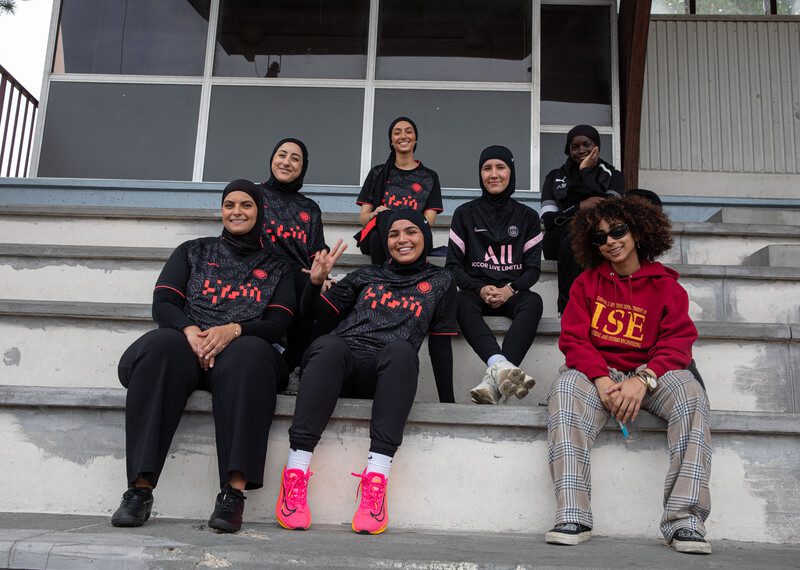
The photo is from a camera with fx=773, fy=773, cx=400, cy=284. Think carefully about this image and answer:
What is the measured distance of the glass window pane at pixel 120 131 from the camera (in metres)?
5.86

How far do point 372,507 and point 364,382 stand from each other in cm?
47

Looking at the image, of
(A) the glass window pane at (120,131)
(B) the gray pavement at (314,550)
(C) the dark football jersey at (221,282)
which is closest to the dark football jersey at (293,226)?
(C) the dark football jersey at (221,282)

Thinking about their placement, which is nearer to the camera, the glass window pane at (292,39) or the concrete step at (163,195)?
the concrete step at (163,195)

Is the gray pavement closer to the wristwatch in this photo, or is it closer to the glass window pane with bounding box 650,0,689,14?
the wristwatch

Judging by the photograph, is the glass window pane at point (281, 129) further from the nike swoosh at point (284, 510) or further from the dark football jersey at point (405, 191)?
the nike swoosh at point (284, 510)

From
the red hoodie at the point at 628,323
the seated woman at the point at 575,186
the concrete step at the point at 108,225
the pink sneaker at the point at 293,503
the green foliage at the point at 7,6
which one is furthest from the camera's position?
the green foliage at the point at 7,6

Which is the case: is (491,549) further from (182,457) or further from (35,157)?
(35,157)

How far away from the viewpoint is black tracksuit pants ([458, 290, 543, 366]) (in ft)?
9.72

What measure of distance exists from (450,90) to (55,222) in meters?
3.09

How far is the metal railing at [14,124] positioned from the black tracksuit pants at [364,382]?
16.6 feet

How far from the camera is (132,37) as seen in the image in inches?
242

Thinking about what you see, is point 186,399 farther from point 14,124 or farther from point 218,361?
point 14,124

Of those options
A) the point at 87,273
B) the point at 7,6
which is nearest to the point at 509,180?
the point at 87,273

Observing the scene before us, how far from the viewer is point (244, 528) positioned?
2275 mm
